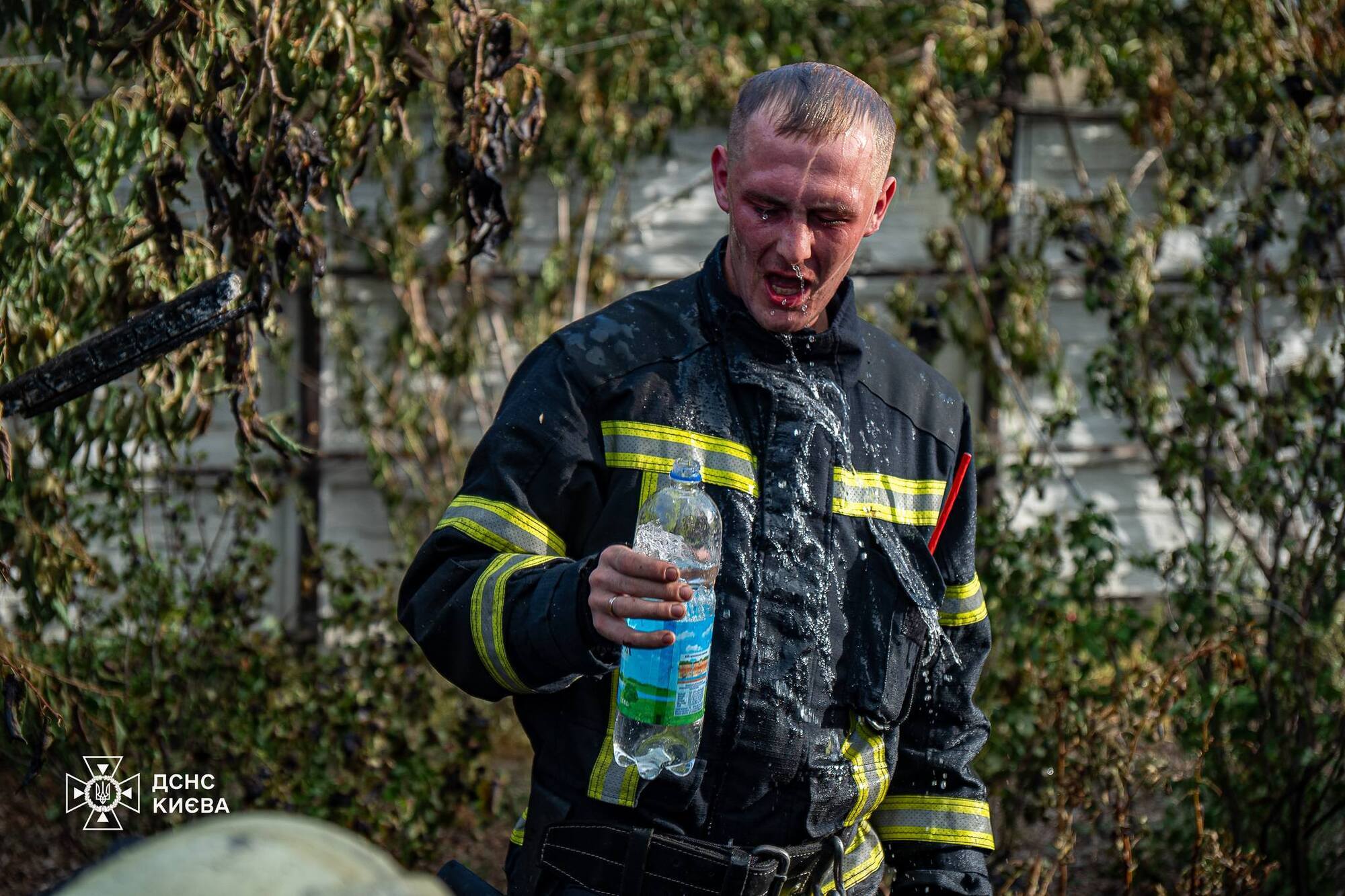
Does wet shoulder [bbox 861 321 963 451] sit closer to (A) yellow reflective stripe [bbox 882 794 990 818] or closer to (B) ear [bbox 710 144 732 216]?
(B) ear [bbox 710 144 732 216]

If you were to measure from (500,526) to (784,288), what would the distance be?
0.63 m

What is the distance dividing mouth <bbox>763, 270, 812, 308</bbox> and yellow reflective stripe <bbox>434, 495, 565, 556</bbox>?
21.9 inches

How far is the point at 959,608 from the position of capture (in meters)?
2.38

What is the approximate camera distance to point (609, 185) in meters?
6.42

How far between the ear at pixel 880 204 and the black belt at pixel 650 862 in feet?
3.51

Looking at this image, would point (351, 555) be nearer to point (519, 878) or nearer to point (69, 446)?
point (69, 446)

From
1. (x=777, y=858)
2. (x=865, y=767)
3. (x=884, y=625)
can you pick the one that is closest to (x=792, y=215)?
(x=884, y=625)

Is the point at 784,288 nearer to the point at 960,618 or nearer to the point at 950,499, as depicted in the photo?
the point at 950,499

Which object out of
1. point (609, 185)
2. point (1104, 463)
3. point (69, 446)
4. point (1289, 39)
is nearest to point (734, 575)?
point (69, 446)

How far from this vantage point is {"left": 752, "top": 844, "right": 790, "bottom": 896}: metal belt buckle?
6.74 feet

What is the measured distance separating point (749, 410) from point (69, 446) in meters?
1.85

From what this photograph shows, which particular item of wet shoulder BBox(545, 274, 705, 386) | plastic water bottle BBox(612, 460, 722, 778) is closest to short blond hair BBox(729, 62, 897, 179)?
wet shoulder BBox(545, 274, 705, 386)

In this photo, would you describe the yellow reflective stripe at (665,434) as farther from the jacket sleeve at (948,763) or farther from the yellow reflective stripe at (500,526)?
the jacket sleeve at (948,763)

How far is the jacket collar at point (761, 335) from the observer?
87.6 inches
